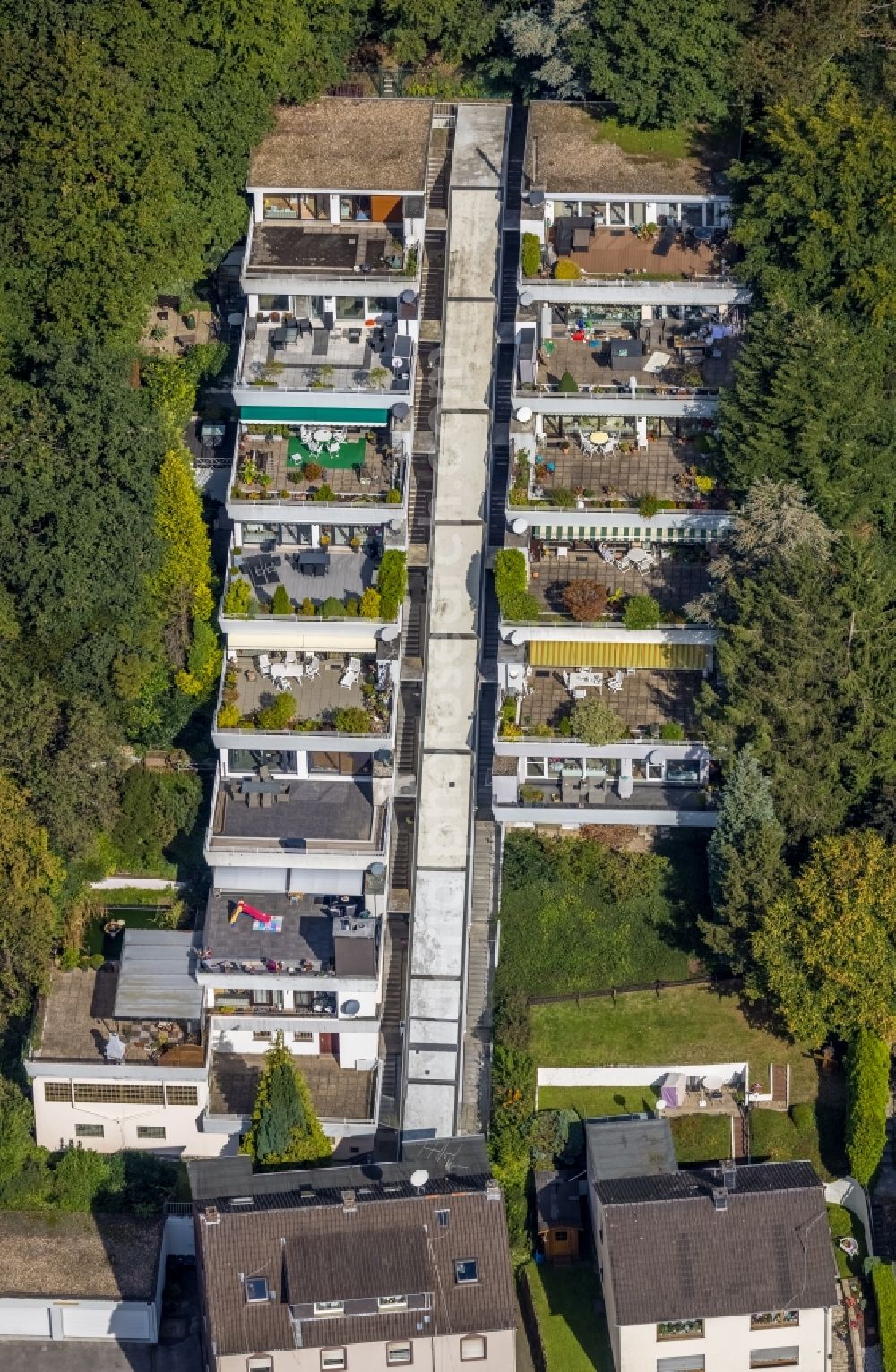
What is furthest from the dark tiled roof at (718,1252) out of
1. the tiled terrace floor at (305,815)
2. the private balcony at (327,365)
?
the private balcony at (327,365)

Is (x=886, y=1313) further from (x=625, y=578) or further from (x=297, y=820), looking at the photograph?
(x=625, y=578)

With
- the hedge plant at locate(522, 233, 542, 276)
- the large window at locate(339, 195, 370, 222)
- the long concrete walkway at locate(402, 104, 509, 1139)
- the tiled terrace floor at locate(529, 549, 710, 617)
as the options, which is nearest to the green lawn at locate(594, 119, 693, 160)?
the long concrete walkway at locate(402, 104, 509, 1139)

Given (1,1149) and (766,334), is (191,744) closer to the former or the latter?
(1,1149)

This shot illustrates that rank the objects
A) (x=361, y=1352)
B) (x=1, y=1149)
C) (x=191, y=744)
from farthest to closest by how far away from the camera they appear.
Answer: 1. (x=191, y=744)
2. (x=1, y=1149)
3. (x=361, y=1352)

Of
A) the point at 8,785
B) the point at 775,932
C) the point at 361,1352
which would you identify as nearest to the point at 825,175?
the point at 775,932

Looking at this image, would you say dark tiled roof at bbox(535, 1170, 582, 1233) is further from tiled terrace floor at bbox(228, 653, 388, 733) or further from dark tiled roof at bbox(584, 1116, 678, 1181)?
tiled terrace floor at bbox(228, 653, 388, 733)

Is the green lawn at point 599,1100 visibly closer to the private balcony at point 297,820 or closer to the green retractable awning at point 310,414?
the private balcony at point 297,820
